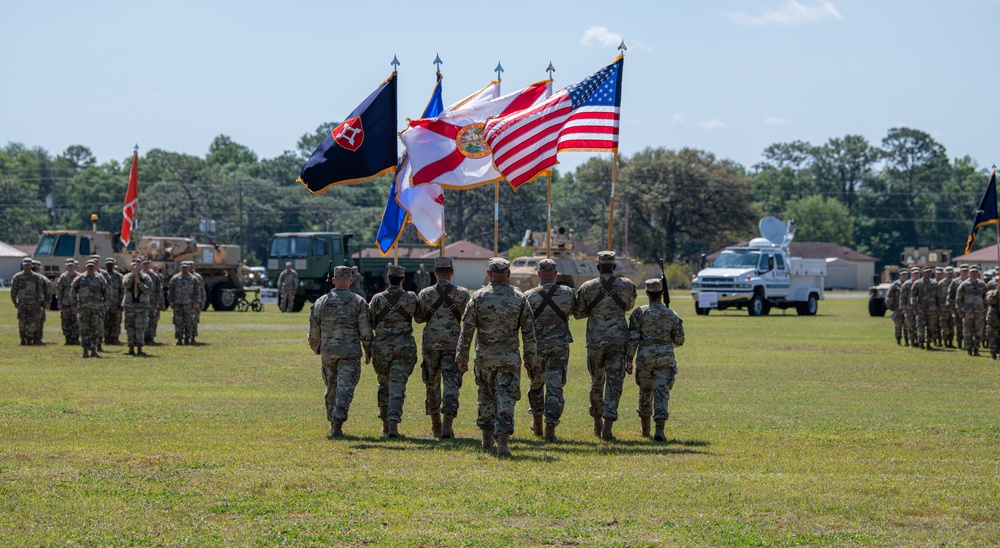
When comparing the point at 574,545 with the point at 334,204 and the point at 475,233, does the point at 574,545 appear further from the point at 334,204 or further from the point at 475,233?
the point at 334,204

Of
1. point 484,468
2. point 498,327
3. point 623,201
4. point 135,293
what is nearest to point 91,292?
point 135,293

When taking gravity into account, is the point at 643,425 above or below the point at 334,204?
below

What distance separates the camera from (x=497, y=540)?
7602 millimetres

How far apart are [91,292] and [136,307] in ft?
3.24

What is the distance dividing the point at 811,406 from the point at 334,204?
9729cm

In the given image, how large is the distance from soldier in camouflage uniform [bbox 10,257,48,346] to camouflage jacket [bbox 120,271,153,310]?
2516 millimetres

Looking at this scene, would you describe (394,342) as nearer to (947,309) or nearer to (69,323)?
(69,323)

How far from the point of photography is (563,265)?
147 feet

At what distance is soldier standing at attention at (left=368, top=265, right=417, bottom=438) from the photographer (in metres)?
12.1

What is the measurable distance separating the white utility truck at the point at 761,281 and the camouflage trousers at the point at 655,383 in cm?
2928

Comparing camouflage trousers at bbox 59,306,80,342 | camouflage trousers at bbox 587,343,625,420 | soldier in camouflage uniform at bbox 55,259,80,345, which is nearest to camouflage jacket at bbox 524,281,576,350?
camouflage trousers at bbox 587,343,625,420

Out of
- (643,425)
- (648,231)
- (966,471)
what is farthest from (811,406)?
(648,231)

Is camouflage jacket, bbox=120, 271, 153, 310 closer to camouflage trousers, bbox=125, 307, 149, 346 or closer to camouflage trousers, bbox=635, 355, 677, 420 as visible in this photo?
camouflage trousers, bbox=125, 307, 149, 346

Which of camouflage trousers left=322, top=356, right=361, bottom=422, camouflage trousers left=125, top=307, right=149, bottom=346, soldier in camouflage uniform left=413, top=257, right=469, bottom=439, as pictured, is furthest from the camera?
camouflage trousers left=125, top=307, right=149, bottom=346
